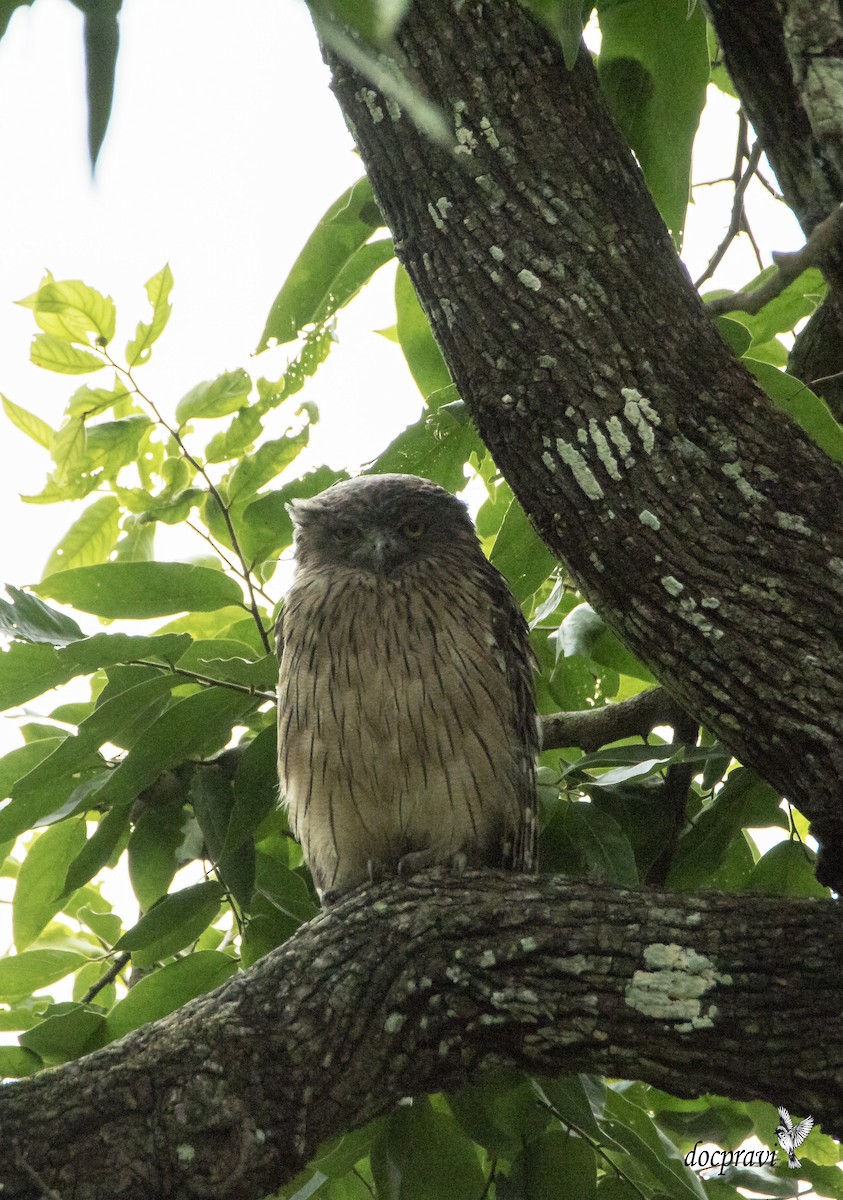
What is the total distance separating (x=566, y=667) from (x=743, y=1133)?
48.1 inches

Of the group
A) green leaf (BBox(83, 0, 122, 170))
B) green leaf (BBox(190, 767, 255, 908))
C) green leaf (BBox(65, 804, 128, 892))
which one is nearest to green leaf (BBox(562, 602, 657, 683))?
green leaf (BBox(190, 767, 255, 908))

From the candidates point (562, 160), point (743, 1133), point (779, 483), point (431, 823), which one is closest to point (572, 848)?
point (431, 823)

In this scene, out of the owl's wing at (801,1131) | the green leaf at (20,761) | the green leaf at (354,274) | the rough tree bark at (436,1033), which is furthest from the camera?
the green leaf at (354,274)

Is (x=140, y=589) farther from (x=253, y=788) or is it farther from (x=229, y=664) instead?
(x=253, y=788)

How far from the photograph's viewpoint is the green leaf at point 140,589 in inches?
102

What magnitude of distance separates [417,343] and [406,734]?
1013mm

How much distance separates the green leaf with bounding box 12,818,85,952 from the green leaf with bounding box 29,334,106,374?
3.76 feet

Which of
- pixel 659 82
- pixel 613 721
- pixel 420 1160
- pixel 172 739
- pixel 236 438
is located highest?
pixel 659 82

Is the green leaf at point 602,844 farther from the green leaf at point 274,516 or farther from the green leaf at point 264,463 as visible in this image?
the green leaf at point 264,463

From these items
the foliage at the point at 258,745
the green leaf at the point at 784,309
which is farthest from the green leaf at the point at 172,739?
the green leaf at the point at 784,309

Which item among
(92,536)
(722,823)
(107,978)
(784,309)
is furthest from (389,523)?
(107,978)

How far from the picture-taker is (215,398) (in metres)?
3.02

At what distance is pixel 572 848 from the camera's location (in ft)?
9.37

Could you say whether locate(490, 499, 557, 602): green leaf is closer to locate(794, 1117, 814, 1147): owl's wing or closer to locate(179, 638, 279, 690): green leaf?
locate(179, 638, 279, 690): green leaf
